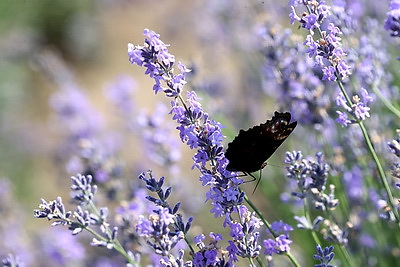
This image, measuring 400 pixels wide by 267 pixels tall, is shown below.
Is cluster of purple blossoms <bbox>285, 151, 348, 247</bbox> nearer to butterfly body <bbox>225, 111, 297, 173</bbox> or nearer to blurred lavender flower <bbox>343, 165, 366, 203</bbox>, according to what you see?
butterfly body <bbox>225, 111, 297, 173</bbox>

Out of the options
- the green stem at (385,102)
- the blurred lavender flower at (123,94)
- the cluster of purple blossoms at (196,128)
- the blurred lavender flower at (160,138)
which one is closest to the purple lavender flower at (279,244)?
the cluster of purple blossoms at (196,128)

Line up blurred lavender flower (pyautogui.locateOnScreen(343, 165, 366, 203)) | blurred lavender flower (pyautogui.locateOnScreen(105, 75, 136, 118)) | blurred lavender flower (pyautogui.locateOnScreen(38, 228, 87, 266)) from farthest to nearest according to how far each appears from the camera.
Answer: blurred lavender flower (pyautogui.locateOnScreen(105, 75, 136, 118))
blurred lavender flower (pyautogui.locateOnScreen(38, 228, 87, 266))
blurred lavender flower (pyautogui.locateOnScreen(343, 165, 366, 203))

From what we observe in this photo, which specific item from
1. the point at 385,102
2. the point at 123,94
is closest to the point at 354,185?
the point at 385,102

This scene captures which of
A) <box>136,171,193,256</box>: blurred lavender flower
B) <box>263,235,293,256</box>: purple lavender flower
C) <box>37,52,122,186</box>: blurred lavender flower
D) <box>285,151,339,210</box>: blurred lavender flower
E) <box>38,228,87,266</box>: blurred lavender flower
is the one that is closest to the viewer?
<box>136,171,193,256</box>: blurred lavender flower

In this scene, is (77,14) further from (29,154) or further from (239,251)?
(239,251)

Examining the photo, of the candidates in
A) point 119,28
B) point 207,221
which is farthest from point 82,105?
point 119,28

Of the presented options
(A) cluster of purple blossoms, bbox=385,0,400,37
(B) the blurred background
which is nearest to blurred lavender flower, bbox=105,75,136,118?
(B) the blurred background
